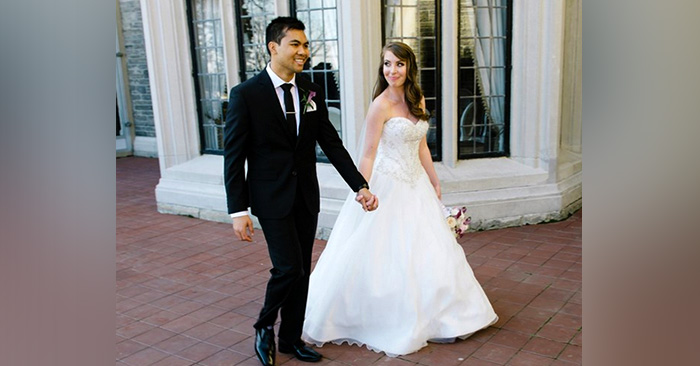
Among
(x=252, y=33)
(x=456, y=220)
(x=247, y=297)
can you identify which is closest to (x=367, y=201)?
(x=456, y=220)

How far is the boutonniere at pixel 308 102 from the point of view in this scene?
342 cm

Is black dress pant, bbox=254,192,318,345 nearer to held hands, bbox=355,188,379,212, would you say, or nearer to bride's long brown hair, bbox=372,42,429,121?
held hands, bbox=355,188,379,212

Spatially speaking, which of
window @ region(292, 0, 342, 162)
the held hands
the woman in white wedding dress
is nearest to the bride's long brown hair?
the woman in white wedding dress

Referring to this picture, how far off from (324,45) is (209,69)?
189cm

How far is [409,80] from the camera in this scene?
4.01 metres

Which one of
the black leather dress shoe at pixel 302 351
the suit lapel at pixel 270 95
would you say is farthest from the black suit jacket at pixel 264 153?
the black leather dress shoe at pixel 302 351

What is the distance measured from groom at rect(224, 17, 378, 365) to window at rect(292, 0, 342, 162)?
320 cm

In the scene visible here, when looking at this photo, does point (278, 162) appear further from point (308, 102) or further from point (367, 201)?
point (367, 201)

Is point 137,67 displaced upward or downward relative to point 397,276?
upward

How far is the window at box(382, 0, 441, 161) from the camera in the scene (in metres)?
6.36

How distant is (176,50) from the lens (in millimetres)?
7547
